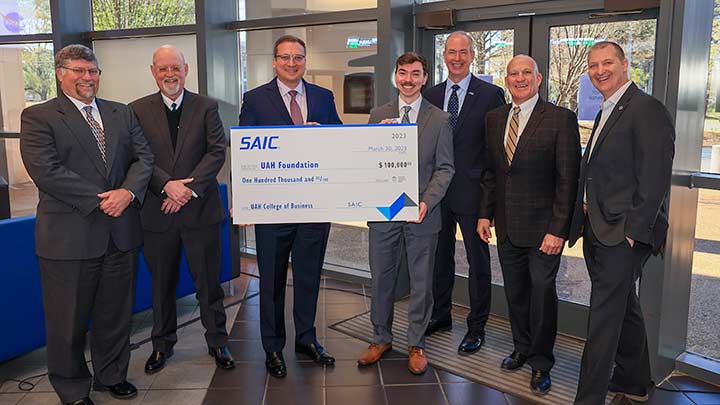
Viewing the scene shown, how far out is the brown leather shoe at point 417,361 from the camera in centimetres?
348

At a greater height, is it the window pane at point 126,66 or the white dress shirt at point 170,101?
the window pane at point 126,66

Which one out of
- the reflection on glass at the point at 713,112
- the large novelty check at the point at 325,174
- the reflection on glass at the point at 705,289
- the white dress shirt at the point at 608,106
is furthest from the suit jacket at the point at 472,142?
the reflection on glass at the point at 705,289

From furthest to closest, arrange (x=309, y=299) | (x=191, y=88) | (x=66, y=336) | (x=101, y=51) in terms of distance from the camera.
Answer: (x=101, y=51), (x=191, y=88), (x=309, y=299), (x=66, y=336)

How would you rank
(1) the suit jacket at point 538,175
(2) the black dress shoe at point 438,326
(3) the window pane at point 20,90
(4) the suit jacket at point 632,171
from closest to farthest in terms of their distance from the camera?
(4) the suit jacket at point 632,171 → (1) the suit jacket at point 538,175 → (2) the black dress shoe at point 438,326 → (3) the window pane at point 20,90

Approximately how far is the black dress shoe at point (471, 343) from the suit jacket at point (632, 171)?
130 centimetres

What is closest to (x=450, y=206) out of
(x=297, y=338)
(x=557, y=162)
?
(x=557, y=162)

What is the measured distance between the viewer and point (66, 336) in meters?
2.98

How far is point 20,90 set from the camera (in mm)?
7070

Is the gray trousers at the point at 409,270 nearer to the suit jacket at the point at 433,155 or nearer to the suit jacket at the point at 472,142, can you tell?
the suit jacket at the point at 433,155

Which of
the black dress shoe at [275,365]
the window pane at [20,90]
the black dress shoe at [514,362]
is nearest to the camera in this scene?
the black dress shoe at [275,365]

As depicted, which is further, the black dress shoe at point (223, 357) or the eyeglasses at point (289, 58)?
the black dress shoe at point (223, 357)

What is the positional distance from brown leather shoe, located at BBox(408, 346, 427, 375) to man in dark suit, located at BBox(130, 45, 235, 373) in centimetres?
105

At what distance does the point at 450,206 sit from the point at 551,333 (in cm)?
97

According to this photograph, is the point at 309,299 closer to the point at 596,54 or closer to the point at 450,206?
the point at 450,206
